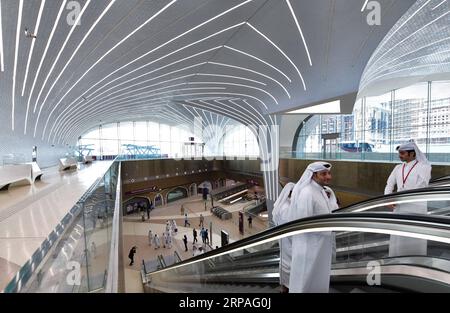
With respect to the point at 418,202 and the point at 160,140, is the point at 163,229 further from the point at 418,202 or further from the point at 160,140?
the point at 160,140

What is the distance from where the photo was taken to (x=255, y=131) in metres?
27.2

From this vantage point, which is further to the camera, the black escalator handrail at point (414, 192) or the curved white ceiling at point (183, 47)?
the curved white ceiling at point (183, 47)

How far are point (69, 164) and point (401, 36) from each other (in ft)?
70.9

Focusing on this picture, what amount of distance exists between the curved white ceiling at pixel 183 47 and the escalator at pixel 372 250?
19.8ft

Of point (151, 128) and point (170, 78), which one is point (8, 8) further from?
point (151, 128)

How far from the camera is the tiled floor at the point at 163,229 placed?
14.8 metres

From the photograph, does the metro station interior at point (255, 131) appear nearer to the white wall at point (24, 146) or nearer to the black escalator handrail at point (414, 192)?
the black escalator handrail at point (414, 192)

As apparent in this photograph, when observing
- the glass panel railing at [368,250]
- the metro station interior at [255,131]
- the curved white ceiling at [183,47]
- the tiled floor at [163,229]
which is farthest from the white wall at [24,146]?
the glass panel railing at [368,250]

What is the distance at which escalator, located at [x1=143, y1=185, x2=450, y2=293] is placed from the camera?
1.90 meters

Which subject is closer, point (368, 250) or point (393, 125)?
point (368, 250)

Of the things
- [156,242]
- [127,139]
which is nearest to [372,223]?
[156,242]

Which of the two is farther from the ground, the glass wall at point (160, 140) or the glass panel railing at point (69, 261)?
the glass wall at point (160, 140)

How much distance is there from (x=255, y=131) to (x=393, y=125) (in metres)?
12.7
